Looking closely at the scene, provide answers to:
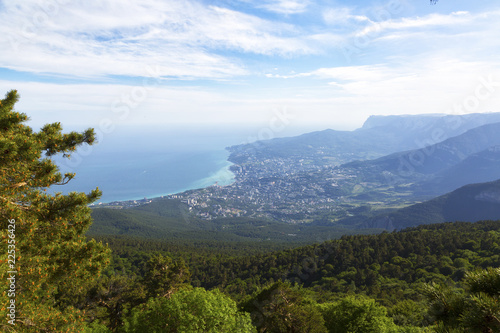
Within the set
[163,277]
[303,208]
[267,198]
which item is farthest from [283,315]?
[267,198]

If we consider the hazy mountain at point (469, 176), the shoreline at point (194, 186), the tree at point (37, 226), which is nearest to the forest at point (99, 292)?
the tree at point (37, 226)

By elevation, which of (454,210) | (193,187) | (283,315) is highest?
(283,315)

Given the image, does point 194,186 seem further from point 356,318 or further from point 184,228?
point 356,318

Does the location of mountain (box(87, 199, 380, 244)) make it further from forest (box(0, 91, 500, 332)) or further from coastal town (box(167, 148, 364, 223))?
forest (box(0, 91, 500, 332))

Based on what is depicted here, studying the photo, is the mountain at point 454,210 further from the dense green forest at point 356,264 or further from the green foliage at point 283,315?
the green foliage at point 283,315

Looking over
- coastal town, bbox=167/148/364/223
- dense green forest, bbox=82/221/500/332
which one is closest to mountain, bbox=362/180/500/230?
coastal town, bbox=167/148/364/223

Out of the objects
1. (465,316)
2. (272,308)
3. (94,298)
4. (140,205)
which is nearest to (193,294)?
(272,308)
